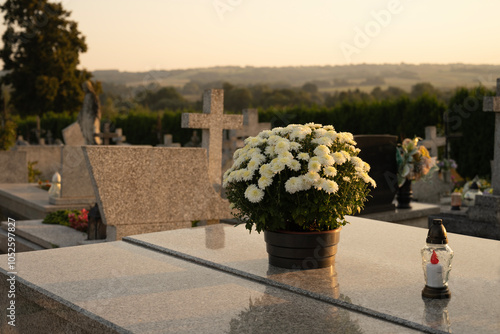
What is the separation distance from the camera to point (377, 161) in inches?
270

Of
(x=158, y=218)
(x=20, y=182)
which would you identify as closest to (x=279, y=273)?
(x=158, y=218)

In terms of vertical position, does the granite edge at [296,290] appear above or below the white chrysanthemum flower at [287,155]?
below

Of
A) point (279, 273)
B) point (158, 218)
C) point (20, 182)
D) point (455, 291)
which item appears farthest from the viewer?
point (20, 182)

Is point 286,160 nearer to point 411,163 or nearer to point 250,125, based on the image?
point 411,163

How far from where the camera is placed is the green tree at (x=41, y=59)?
35.9 m

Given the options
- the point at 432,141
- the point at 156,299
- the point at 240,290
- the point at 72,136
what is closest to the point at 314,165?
the point at 240,290

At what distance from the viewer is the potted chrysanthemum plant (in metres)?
3.05

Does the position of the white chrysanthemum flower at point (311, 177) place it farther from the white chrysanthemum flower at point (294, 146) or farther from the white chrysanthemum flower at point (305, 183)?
the white chrysanthemum flower at point (294, 146)

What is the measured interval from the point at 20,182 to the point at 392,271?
37.1ft

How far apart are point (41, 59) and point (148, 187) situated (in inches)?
1321

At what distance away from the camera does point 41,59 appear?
35.9m

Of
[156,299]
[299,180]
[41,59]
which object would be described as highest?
[41,59]

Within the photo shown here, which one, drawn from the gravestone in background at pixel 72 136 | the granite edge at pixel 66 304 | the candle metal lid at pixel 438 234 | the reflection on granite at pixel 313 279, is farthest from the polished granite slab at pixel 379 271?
the gravestone in background at pixel 72 136

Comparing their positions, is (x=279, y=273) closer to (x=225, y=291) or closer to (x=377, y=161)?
→ (x=225, y=291)
